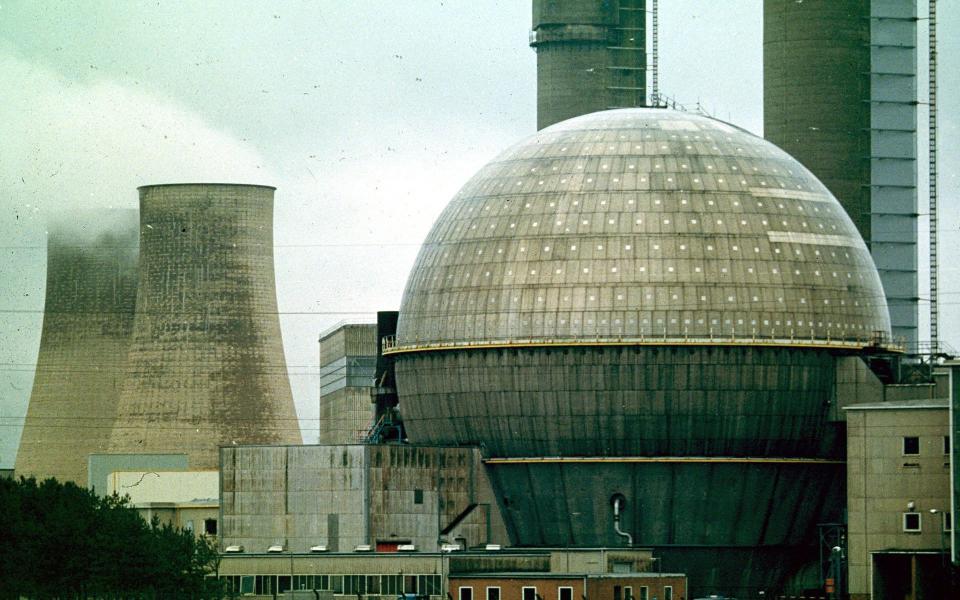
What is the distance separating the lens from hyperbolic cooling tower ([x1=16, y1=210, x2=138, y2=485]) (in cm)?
13262

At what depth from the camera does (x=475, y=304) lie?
91.9 m

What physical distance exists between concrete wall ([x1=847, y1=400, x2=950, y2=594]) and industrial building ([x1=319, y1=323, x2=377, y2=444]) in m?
→ 56.0

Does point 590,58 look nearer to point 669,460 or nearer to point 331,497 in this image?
point 669,460

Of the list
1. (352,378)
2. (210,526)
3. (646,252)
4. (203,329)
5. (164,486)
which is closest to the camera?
(646,252)

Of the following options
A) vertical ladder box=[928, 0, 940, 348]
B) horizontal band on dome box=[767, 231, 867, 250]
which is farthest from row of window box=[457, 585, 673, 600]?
vertical ladder box=[928, 0, 940, 348]

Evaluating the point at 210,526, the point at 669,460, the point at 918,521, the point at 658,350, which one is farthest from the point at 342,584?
the point at 918,521

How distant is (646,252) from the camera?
297 ft

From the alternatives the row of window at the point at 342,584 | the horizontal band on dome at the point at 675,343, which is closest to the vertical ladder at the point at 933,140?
the horizontal band on dome at the point at 675,343

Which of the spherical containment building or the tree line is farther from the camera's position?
the spherical containment building

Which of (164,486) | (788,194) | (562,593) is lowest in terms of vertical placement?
(562,593)

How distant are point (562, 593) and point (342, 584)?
8222 millimetres

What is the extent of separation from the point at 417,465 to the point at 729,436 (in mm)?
11607

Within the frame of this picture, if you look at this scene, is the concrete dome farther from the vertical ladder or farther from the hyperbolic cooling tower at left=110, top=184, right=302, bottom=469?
the hyperbolic cooling tower at left=110, top=184, right=302, bottom=469

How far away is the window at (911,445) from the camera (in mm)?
84250
